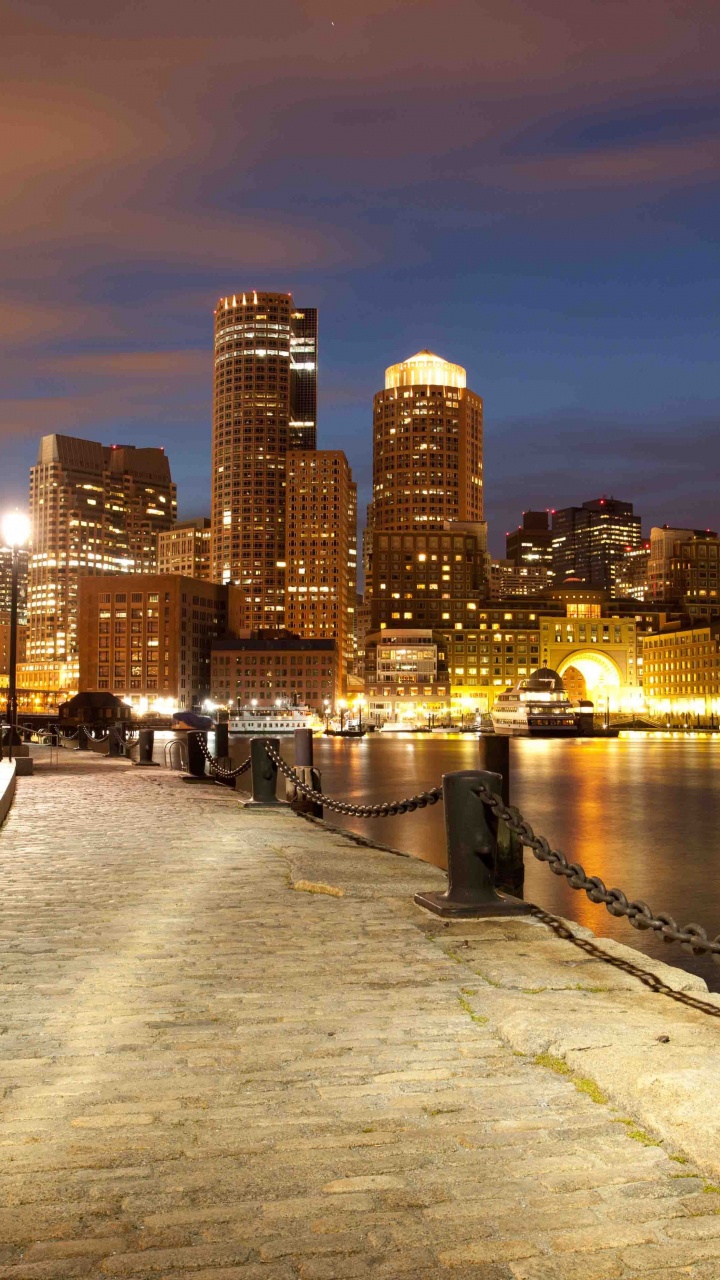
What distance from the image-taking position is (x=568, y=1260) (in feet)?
10.9

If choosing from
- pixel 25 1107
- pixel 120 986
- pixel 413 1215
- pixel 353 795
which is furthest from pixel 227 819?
pixel 353 795

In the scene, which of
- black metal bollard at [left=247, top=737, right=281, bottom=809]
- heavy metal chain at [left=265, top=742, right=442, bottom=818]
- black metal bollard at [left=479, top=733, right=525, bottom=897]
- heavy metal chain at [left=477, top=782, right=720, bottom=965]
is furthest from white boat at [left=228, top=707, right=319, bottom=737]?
heavy metal chain at [left=477, top=782, right=720, bottom=965]

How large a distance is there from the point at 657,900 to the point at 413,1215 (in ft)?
63.0

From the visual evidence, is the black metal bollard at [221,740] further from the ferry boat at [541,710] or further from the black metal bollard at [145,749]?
the ferry boat at [541,710]

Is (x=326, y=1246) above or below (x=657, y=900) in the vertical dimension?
above

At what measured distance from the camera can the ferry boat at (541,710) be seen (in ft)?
474

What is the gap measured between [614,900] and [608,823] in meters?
34.7

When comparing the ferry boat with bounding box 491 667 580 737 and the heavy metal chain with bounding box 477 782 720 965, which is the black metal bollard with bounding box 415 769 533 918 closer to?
the heavy metal chain with bounding box 477 782 720 965

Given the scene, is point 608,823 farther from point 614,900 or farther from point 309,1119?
point 309,1119

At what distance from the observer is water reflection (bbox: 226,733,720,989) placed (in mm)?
20516

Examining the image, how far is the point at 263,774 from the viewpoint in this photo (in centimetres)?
1995

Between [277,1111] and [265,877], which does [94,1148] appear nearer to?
[277,1111]

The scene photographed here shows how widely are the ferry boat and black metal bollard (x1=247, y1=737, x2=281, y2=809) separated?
12679 centimetres

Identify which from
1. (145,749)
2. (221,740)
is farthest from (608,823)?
(145,749)
